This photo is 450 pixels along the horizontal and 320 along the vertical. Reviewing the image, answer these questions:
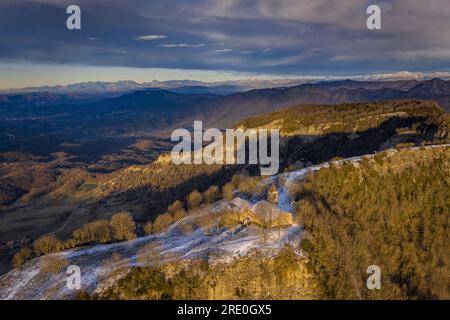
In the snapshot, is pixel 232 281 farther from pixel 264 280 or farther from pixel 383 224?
pixel 383 224

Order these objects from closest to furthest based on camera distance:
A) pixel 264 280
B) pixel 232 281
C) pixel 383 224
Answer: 1. pixel 264 280
2. pixel 232 281
3. pixel 383 224

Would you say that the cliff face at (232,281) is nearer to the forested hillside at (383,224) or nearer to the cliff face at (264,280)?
the cliff face at (264,280)

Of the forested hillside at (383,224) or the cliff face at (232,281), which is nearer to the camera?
the cliff face at (232,281)

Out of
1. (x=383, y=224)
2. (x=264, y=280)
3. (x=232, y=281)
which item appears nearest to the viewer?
(x=264, y=280)

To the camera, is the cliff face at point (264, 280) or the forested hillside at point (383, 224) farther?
the forested hillside at point (383, 224)

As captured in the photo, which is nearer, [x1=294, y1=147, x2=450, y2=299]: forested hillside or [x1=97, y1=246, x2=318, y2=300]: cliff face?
[x1=97, y1=246, x2=318, y2=300]: cliff face

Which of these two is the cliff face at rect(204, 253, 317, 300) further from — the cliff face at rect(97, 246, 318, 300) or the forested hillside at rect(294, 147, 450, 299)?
the forested hillside at rect(294, 147, 450, 299)

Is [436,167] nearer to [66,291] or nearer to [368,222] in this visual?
[368,222]

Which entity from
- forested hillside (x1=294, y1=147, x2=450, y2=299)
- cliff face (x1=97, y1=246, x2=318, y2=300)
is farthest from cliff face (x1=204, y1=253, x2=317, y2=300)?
forested hillside (x1=294, y1=147, x2=450, y2=299)

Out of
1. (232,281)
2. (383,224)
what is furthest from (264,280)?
(383,224)

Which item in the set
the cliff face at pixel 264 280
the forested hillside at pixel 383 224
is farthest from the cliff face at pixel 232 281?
the forested hillside at pixel 383 224
